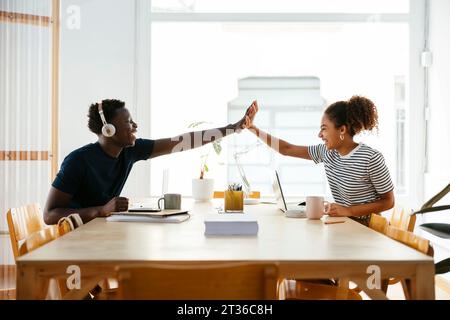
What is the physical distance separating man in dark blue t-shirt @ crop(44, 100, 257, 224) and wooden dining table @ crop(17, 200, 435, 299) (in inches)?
22.8

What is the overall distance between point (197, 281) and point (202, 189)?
6.78 ft

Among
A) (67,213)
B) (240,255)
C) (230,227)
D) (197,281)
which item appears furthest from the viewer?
(67,213)

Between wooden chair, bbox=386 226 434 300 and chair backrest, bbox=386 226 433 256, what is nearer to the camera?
wooden chair, bbox=386 226 434 300

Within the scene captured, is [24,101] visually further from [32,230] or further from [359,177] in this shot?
[359,177]

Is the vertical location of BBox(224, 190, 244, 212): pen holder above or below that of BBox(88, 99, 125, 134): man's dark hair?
below

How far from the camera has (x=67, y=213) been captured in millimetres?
2273

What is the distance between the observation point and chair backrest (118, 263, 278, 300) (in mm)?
1115

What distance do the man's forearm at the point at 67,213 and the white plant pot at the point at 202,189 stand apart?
1.00 meters

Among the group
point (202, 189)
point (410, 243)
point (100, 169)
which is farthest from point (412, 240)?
point (202, 189)

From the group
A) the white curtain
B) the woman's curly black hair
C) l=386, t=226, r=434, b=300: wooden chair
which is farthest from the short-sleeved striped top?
the white curtain

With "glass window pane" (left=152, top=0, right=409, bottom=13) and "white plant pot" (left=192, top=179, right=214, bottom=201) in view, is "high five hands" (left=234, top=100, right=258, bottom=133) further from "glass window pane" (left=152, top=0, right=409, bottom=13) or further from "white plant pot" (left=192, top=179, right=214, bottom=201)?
"glass window pane" (left=152, top=0, right=409, bottom=13)

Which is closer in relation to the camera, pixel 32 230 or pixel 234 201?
pixel 32 230
